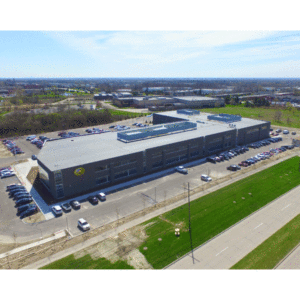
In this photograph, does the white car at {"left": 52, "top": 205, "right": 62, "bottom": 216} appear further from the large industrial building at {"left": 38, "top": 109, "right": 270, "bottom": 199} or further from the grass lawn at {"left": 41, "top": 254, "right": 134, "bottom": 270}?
the grass lawn at {"left": 41, "top": 254, "right": 134, "bottom": 270}

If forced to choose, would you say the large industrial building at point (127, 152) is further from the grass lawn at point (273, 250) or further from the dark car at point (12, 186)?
the grass lawn at point (273, 250)

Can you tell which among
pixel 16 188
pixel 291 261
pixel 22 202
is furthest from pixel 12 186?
pixel 291 261

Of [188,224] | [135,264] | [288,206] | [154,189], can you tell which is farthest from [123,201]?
[288,206]

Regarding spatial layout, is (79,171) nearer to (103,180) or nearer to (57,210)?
(103,180)

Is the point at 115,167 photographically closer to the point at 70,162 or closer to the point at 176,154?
the point at 70,162

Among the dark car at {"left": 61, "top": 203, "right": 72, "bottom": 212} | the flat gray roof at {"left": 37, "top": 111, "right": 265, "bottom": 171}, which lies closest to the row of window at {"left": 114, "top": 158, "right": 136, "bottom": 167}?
the flat gray roof at {"left": 37, "top": 111, "right": 265, "bottom": 171}

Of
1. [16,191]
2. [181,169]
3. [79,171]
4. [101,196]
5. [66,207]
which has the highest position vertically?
[79,171]
